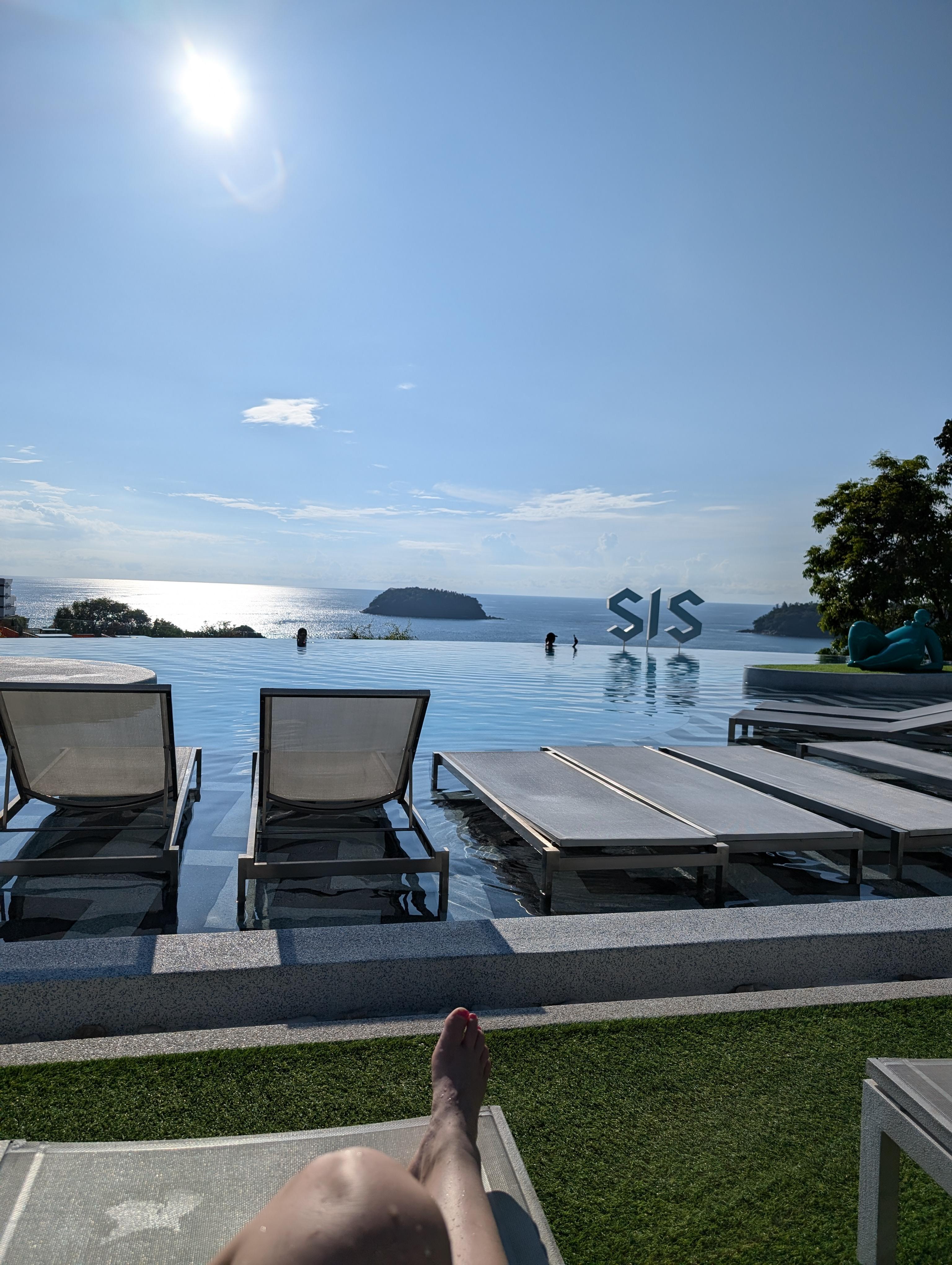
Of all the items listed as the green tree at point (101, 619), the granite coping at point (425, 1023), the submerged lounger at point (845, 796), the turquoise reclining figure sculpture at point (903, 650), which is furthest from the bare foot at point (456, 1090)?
the green tree at point (101, 619)

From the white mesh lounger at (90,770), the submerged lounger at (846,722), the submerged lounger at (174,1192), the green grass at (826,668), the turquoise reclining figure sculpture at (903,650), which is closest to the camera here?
the submerged lounger at (174,1192)

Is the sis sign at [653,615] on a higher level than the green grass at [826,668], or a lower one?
higher

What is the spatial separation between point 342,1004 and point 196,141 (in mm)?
14039

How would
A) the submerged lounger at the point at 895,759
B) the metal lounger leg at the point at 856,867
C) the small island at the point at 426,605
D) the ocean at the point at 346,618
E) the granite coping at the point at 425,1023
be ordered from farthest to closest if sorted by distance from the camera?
the small island at the point at 426,605 → the ocean at the point at 346,618 → the submerged lounger at the point at 895,759 → the metal lounger leg at the point at 856,867 → the granite coping at the point at 425,1023

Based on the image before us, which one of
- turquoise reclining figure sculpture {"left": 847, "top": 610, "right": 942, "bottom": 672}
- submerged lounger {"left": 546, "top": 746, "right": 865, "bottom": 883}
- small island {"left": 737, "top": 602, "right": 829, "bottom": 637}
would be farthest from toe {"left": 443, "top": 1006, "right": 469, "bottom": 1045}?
small island {"left": 737, "top": 602, "right": 829, "bottom": 637}

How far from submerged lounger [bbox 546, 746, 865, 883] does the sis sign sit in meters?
20.0

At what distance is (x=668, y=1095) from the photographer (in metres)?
2.03

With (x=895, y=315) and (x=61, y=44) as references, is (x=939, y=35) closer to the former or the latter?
(x=895, y=315)

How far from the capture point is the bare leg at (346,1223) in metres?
0.85

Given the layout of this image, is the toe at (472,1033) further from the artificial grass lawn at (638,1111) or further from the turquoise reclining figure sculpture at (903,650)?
the turquoise reclining figure sculpture at (903,650)

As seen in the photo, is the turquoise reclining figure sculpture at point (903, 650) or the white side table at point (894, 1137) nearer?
the white side table at point (894, 1137)

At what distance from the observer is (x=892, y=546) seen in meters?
25.8

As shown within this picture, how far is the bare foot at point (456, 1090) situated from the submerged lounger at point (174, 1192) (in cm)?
7

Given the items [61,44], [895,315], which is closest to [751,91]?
[895,315]
